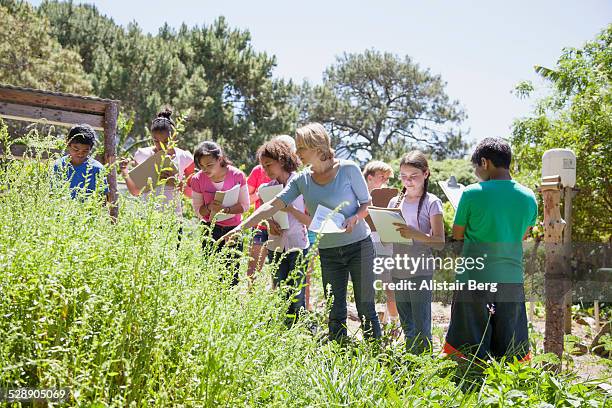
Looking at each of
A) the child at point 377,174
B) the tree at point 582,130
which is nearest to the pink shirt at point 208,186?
the child at point 377,174

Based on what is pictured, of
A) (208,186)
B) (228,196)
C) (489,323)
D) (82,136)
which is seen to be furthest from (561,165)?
(82,136)

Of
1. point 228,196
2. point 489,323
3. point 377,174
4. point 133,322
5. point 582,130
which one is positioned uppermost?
point 582,130

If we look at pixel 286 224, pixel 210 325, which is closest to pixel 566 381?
pixel 210 325

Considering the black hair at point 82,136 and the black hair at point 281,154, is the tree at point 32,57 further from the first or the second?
the black hair at point 281,154

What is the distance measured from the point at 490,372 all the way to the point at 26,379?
189cm

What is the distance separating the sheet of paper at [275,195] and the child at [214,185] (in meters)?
0.45

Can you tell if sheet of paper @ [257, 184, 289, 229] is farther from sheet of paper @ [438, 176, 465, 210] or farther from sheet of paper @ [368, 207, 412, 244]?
sheet of paper @ [438, 176, 465, 210]

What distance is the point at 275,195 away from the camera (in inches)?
168

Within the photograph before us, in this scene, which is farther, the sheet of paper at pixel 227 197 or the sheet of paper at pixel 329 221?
the sheet of paper at pixel 227 197

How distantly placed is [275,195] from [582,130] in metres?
7.62

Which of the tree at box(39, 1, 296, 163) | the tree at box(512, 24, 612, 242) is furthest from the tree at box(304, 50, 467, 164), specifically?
the tree at box(512, 24, 612, 242)

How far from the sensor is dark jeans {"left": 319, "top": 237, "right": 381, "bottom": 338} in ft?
12.4

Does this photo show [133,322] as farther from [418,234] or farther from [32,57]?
[32,57]

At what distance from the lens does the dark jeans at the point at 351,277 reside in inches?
148
